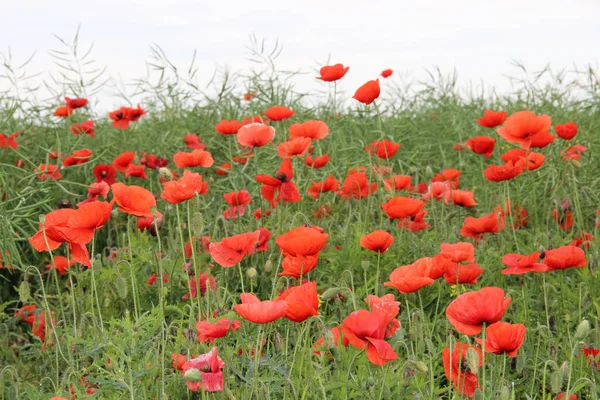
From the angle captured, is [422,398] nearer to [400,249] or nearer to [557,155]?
[400,249]

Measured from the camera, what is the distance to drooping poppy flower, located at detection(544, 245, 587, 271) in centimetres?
248

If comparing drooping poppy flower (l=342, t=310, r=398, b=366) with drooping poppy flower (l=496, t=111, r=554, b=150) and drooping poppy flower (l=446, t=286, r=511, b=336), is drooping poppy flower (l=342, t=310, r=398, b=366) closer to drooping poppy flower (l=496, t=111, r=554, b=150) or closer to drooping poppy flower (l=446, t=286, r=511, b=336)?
drooping poppy flower (l=446, t=286, r=511, b=336)

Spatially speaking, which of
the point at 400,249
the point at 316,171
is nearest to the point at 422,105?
the point at 316,171

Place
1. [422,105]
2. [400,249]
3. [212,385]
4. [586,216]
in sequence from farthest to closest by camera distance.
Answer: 1. [422,105]
2. [586,216]
3. [400,249]
4. [212,385]

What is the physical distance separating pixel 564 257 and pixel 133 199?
4.55ft

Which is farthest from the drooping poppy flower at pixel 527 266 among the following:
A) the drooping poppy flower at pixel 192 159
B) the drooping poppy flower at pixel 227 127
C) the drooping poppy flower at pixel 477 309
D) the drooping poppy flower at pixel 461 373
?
the drooping poppy flower at pixel 227 127

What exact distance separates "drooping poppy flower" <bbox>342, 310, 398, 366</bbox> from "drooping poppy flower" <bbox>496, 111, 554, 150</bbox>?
1.78 meters

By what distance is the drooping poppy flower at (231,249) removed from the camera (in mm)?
2178

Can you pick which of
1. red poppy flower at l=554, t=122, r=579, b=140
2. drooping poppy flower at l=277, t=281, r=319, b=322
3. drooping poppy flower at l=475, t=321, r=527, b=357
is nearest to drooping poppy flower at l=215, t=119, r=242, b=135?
red poppy flower at l=554, t=122, r=579, b=140

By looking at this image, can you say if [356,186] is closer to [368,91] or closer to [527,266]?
[368,91]

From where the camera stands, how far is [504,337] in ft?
5.79

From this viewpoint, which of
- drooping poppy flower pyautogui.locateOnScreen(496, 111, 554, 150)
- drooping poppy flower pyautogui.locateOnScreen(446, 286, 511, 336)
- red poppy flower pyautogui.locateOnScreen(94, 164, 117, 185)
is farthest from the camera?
red poppy flower pyautogui.locateOnScreen(94, 164, 117, 185)

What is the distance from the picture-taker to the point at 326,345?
6.24 ft

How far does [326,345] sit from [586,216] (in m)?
2.59
